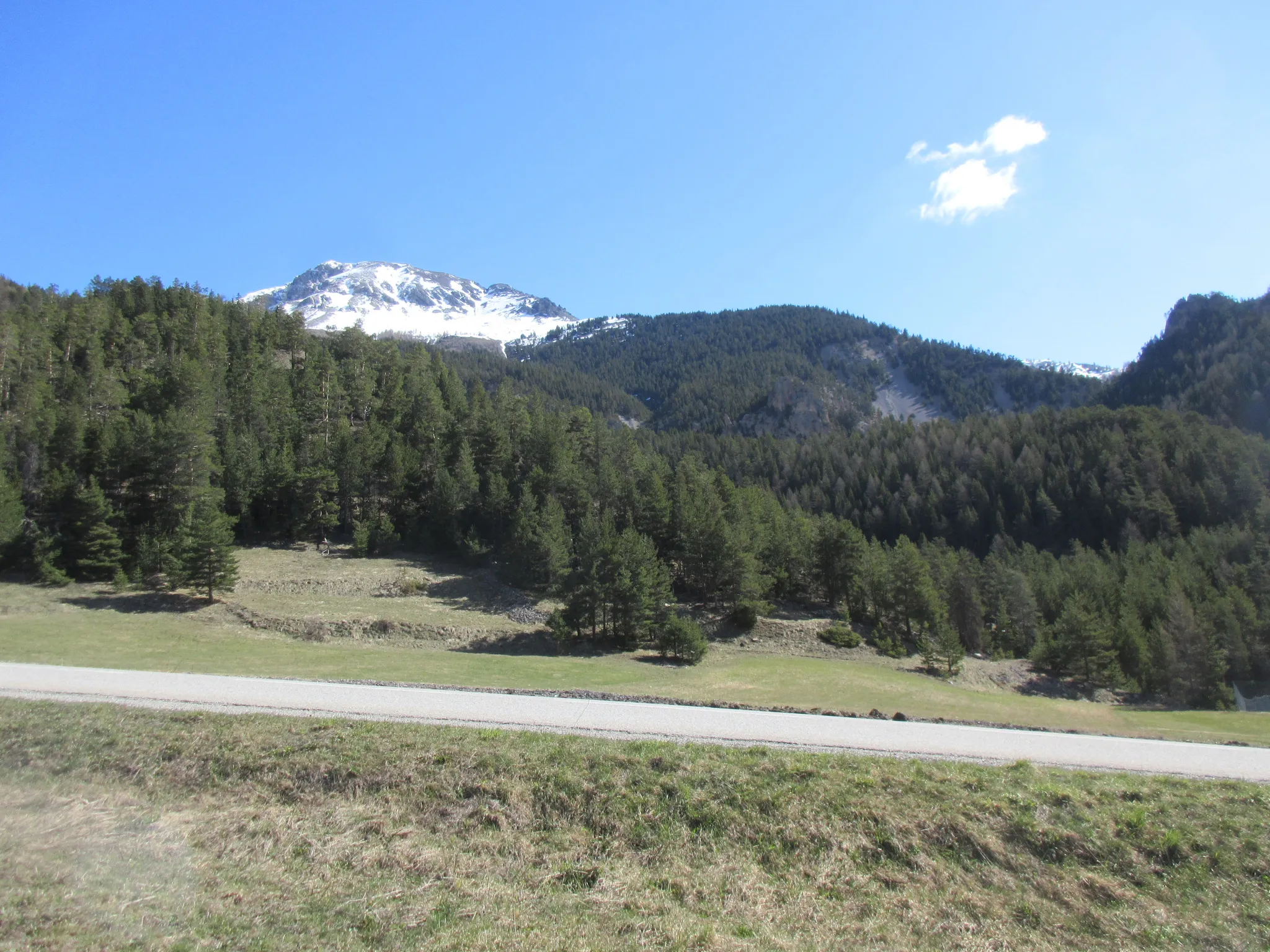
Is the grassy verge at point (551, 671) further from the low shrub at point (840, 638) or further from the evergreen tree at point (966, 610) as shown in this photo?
the evergreen tree at point (966, 610)

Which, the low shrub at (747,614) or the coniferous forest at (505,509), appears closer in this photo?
the coniferous forest at (505,509)

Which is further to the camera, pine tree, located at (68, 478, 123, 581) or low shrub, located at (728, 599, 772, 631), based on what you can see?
low shrub, located at (728, 599, 772, 631)

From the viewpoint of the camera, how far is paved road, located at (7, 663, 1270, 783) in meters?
12.4

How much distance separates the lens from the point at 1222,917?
795cm

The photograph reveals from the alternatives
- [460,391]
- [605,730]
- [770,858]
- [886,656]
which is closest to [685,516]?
[886,656]

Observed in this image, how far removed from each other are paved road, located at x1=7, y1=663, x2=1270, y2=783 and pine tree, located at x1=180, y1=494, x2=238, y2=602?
22174mm

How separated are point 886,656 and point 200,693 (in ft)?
136

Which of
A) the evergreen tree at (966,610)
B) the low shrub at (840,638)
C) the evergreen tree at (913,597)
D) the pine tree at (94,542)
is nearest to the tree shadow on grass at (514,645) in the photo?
the low shrub at (840,638)

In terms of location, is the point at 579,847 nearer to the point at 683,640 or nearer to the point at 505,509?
the point at 683,640

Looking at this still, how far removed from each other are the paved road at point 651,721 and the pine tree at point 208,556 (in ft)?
72.7

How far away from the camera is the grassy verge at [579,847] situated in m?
7.30

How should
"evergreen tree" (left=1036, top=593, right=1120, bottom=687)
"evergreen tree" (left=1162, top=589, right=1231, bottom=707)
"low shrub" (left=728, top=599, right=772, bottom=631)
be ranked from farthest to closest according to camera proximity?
"low shrub" (left=728, top=599, right=772, bottom=631) < "evergreen tree" (left=1036, top=593, right=1120, bottom=687) < "evergreen tree" (left=1162, top=589, right=1231, bottom=707)

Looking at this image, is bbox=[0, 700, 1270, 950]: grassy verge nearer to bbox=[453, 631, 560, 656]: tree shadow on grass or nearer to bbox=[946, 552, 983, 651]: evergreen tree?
bbox=[453, 631, 560, 656]: tree shadow on grass

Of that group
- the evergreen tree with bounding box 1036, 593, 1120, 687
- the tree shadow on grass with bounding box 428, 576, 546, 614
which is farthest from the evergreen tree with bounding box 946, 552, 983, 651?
the tree shadow on grass with bounding box 428, 576, 546, 614
